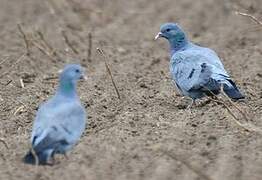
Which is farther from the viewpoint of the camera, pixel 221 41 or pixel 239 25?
pixel 239 25

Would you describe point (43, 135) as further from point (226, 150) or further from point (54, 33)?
point (54, 33)

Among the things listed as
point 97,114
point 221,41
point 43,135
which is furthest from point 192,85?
point 221,41

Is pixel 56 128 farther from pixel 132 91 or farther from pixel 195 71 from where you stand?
pixel 132 91

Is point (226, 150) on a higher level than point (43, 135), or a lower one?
lower

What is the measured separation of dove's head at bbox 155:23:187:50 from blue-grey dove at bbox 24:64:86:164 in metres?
2.54

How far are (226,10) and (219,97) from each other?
21.0 feet

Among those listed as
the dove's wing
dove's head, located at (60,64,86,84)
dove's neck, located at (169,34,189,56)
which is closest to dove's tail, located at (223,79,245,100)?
the dove's wing

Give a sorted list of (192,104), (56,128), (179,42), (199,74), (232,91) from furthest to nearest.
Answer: (179,42), (192,104), (199,74), (232,91), (56,128)

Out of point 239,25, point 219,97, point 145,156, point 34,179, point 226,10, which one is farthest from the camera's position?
point 226,10

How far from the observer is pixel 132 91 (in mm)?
9625

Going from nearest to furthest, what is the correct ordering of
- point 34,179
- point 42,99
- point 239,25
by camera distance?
point 34,179
point 42,99
point 239,25

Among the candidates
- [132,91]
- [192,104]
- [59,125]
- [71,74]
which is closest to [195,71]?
[192,104]

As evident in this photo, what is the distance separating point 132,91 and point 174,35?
31.9 inches

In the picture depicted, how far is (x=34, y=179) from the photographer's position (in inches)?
253
